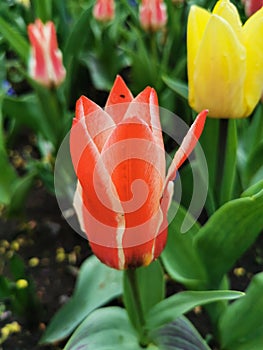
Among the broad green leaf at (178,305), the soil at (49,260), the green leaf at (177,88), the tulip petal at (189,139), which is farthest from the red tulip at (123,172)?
the soil at (49,260)

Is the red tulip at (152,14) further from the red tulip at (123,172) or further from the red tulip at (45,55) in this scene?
the red tulip at (123,172)

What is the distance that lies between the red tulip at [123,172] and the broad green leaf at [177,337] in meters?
0.23

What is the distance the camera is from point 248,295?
2.59 ft

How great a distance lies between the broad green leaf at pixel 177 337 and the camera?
76 centimetres

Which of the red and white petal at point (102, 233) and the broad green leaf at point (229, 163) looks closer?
the red and white petal at point (102, 233)

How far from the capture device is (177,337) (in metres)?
0.77

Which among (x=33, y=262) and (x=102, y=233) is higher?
(x=102, y=233)

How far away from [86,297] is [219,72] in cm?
43

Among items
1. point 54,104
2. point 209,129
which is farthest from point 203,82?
point 54,104

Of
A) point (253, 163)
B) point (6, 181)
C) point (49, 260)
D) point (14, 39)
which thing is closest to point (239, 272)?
point (253, 163)

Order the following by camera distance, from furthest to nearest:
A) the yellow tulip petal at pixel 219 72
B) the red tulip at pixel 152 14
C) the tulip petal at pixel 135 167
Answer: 1. the red tulip at pixel 152 14
2. the yellow tulip petal at pixel 219 72
3. the tulip petal at pixel 135 167

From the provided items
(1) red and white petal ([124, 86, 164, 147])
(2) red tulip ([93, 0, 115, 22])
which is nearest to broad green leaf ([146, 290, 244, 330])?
(1) red and white petal ([124, 86, 164, 147])

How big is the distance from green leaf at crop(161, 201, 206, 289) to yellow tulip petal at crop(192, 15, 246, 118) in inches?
6.4

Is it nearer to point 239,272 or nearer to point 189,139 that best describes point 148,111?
point 189,139
